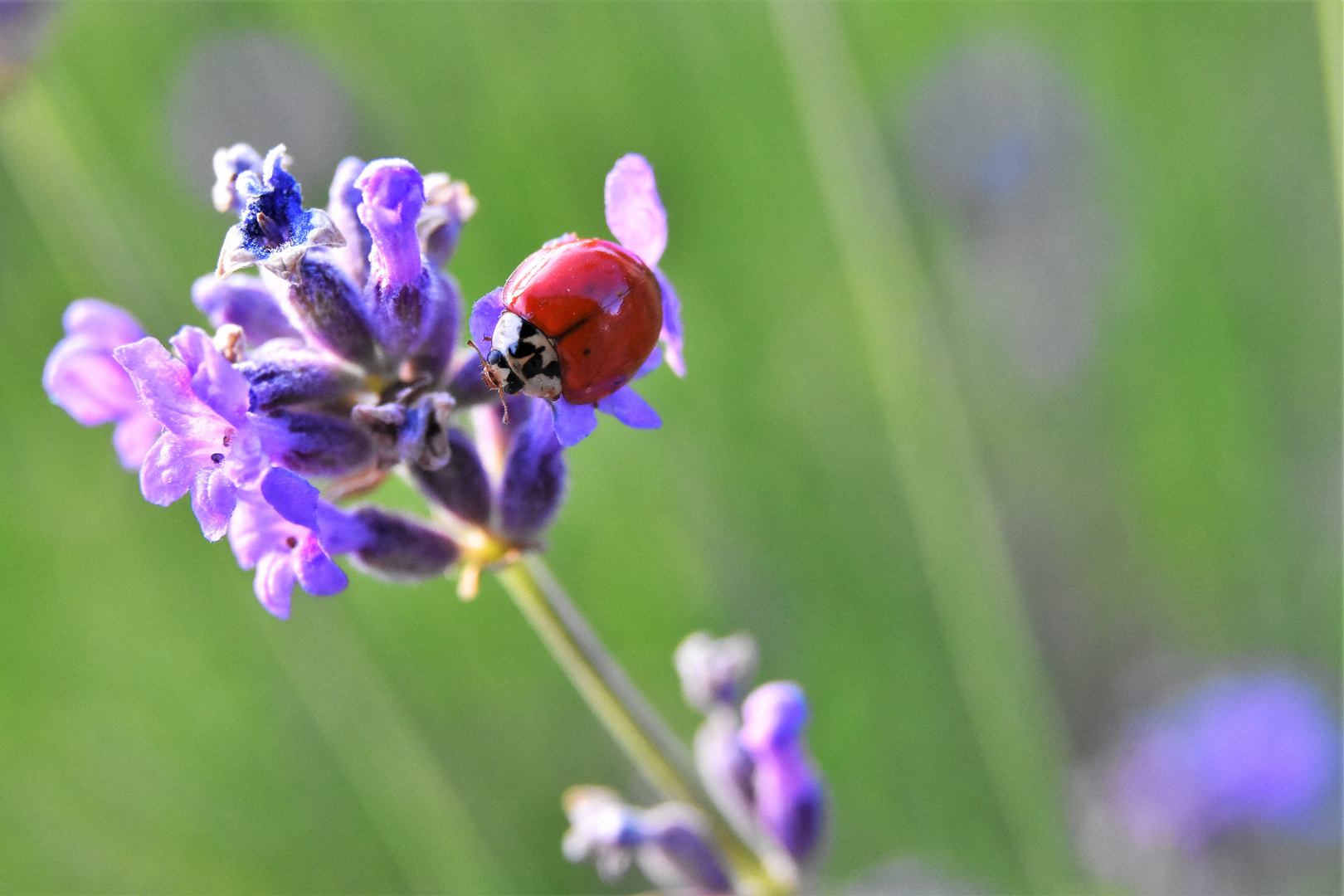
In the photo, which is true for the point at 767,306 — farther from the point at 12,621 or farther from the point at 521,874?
the point at 12,621

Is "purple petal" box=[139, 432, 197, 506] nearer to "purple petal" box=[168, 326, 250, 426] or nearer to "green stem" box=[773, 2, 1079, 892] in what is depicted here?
"purple petal" box=[168, 326, 250, 426]

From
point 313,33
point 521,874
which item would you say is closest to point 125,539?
point 521,874

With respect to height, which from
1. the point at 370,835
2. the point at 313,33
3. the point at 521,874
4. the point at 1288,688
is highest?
the point at 313,33

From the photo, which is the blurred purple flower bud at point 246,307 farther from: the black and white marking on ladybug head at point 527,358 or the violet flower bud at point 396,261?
the black and white marking on ladybug head at point 527,358

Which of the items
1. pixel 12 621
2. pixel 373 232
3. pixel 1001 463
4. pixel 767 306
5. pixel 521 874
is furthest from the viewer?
pixel 1001 463

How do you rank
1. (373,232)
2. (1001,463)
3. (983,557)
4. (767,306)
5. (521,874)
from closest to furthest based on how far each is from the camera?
(373,232) → (983,557) → (521,874) → (767,306) → (1001,463)

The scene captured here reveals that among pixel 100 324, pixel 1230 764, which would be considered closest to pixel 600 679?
pixel 100 324
